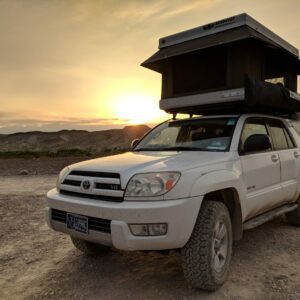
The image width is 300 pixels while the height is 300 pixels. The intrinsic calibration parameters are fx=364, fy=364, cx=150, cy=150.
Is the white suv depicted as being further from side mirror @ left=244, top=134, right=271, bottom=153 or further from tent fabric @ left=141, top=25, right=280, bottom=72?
tent fabric @ left=141, top=25, right=280, bottom=72

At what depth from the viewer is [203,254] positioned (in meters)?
3.40

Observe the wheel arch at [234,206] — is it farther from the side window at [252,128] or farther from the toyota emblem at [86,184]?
the toyota emblem at [86,184]

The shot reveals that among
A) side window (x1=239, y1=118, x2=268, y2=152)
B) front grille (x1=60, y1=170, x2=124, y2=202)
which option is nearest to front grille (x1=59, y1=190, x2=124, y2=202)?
front grille (x1=60, y1=170, x2=124, y2=202)

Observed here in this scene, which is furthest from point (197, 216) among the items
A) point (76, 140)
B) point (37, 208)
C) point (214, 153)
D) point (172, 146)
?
point (76, 140)

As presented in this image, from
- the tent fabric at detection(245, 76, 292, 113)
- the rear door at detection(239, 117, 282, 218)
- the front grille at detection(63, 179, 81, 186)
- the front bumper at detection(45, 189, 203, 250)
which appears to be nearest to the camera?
the front bumper at detection(45, 189, 203, 250)

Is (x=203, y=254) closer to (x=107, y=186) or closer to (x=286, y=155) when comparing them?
(x=107, y=186)

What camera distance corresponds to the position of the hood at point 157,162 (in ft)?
11.3

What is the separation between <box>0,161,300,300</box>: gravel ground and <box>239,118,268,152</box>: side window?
1.43 m

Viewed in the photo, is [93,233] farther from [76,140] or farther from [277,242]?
[76,140]

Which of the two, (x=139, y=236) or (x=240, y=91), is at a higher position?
(x=240, y=91)

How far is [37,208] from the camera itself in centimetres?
758

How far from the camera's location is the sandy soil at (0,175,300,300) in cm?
360

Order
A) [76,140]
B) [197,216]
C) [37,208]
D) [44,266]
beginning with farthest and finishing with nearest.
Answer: [76,140] → [37,208] → [44,266] → [197,216]

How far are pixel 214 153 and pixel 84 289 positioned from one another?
201 cm
